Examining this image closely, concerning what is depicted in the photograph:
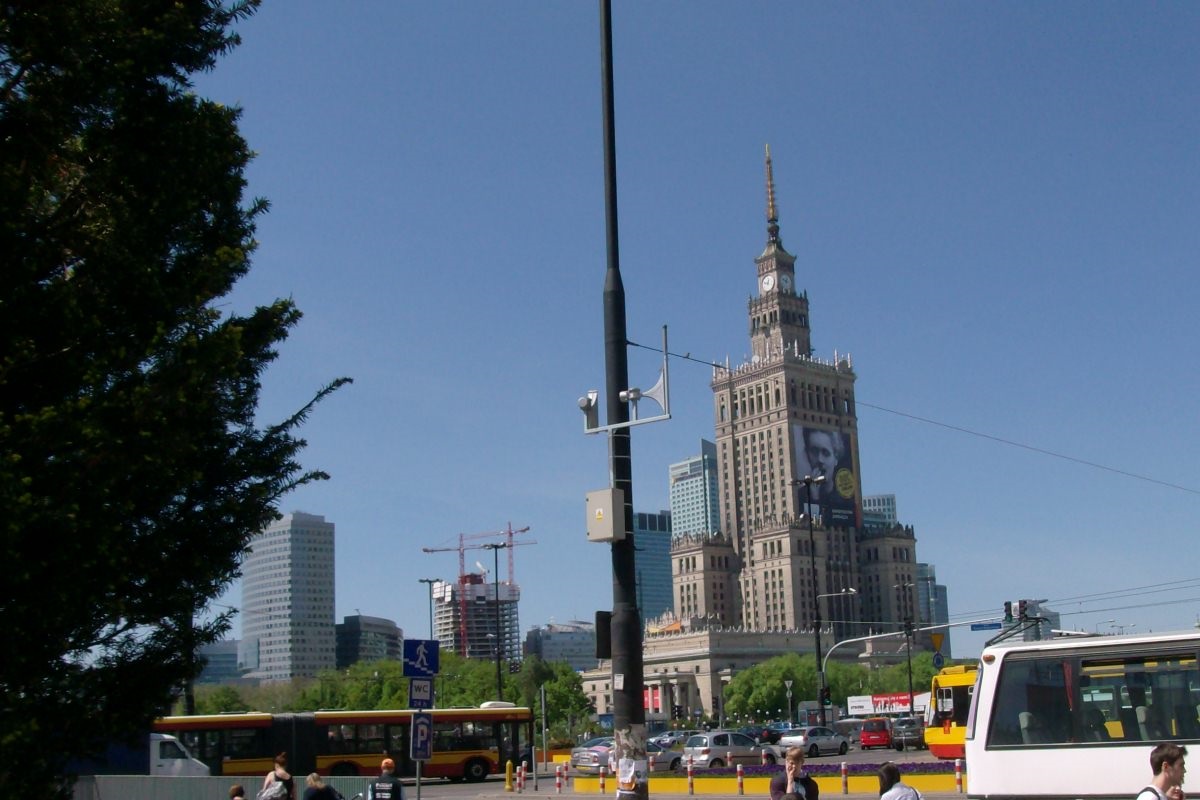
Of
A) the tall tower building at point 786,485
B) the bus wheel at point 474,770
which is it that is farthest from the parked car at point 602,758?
the tall tower building at point 786,485

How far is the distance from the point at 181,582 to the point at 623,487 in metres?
5.32

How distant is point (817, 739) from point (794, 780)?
131ft

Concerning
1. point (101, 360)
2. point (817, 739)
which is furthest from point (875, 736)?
point (101, 360)

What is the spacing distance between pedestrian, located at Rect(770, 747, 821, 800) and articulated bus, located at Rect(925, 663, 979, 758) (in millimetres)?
25107

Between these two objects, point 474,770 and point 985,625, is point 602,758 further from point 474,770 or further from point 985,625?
point 985,625

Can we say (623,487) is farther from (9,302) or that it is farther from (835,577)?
(835,577)

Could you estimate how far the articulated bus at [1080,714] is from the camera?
44.8ft

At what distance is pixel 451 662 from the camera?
378ft

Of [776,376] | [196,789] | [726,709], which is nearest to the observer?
[196,789]

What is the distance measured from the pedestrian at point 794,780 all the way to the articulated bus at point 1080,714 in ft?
9.10

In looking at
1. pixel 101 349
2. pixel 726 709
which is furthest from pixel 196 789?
pixel 726 709

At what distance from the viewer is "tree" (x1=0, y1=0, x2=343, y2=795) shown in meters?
7.65

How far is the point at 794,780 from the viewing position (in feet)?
41.6

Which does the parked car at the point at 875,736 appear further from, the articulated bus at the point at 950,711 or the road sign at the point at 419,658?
the road sign at the point at 419,658
